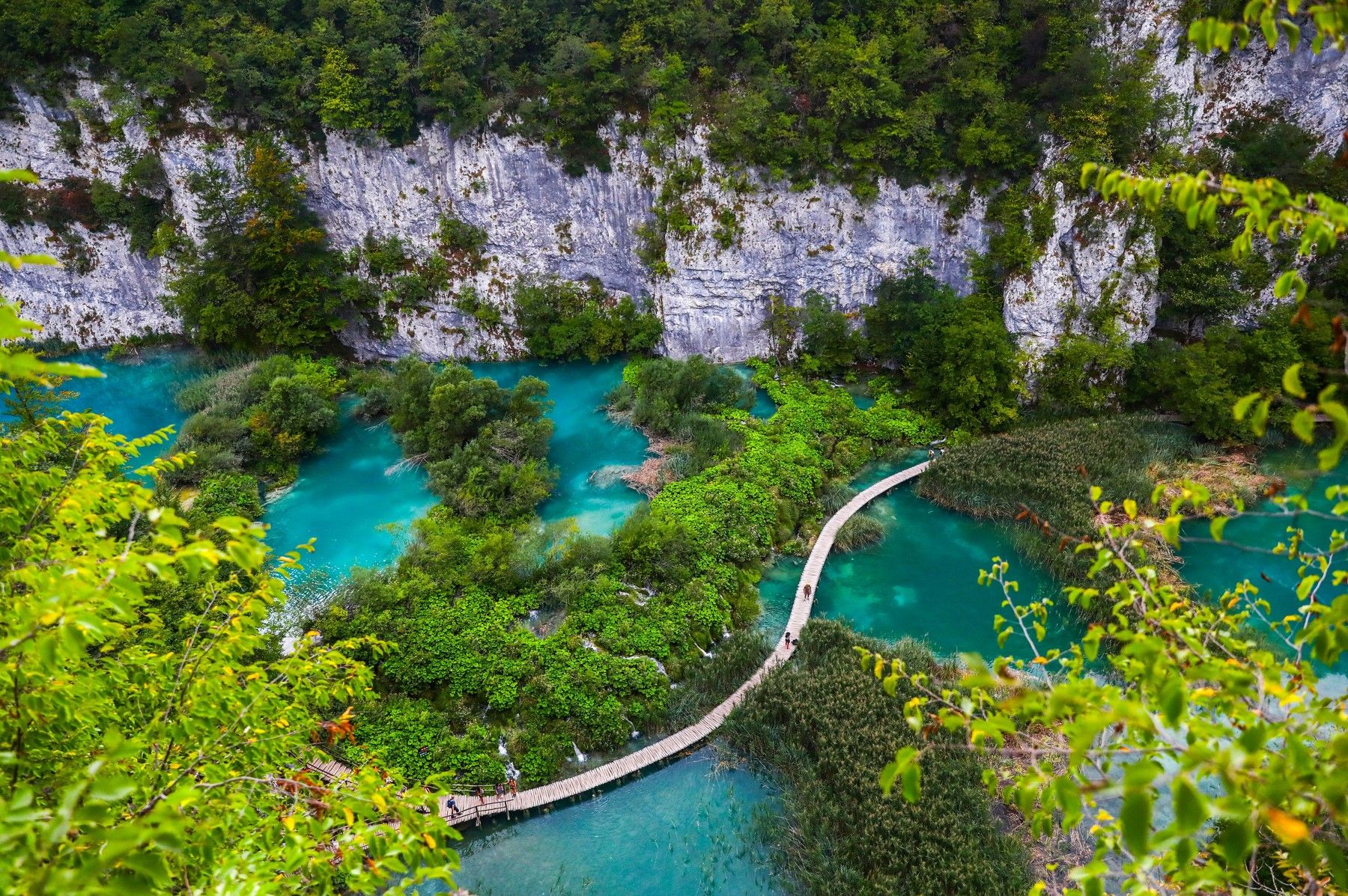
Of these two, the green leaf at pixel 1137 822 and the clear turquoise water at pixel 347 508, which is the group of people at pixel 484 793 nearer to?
the clear turquoise water at pixel 347 508

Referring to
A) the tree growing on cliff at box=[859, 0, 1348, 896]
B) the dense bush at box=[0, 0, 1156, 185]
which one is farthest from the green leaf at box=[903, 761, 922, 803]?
the dense bush at box=[0, 0, 1156, 185]

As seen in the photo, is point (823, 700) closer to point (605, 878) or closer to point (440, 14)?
point (605, 878)

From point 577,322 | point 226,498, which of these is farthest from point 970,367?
point 226,498

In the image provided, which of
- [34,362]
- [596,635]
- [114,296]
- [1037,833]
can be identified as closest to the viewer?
[34,362]

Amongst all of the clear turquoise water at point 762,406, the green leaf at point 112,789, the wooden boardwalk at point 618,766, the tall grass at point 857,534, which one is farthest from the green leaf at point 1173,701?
the clear turquoise water at point 762,406

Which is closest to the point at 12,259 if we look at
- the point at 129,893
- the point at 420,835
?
the point at 129,893

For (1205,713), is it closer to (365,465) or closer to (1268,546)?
(1268,546)
